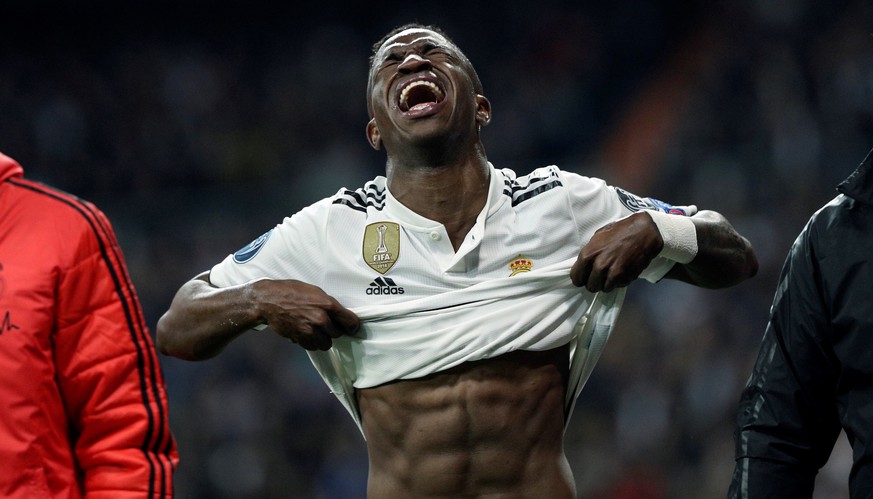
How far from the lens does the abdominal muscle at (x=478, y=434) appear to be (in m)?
3.36

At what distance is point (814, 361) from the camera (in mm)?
2518

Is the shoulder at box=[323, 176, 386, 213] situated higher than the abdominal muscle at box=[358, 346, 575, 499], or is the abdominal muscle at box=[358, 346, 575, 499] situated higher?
the shoulder at box=[323, 176, 386, 213]

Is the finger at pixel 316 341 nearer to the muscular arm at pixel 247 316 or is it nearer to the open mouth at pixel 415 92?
the muscular arm at pixel 247 316

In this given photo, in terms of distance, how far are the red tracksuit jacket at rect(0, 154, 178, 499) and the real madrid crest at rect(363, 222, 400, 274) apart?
1.04 m

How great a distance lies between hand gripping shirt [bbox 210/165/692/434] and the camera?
341 centimetres

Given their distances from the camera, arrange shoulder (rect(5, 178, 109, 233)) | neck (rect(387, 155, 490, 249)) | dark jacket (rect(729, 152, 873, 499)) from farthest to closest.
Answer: neck (rect(387, 155, 490, 249)) → shoulder (rect(5, 178, 109, 233)) → dark jacket (rect(729, 152, 873, 499))

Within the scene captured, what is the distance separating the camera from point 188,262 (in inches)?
360

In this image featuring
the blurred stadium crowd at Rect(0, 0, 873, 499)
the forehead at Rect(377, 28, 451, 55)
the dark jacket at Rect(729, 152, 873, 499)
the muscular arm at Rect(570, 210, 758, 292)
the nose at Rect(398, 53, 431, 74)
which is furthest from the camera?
the blurred stadium crowd at Rect(0, 0, 873, 499)

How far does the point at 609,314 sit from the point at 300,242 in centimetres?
102

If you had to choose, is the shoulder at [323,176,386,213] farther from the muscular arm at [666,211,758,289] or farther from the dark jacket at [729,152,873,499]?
the dark jacket at [729,152,873,499]

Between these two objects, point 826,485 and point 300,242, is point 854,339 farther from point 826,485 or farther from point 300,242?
point 826,485

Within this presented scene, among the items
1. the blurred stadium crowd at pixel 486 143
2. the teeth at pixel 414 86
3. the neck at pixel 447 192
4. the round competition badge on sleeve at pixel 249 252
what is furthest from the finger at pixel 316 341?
the blurred stadium crowd at pixel 486 143

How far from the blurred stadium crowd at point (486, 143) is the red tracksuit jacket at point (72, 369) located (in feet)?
17.7

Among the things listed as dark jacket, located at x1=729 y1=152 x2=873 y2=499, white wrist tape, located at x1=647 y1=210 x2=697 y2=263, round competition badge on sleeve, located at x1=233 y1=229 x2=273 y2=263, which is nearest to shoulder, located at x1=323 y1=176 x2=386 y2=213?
round competition badge on sleeve, located at x1=233 y1=229 x2=273 y2=263
